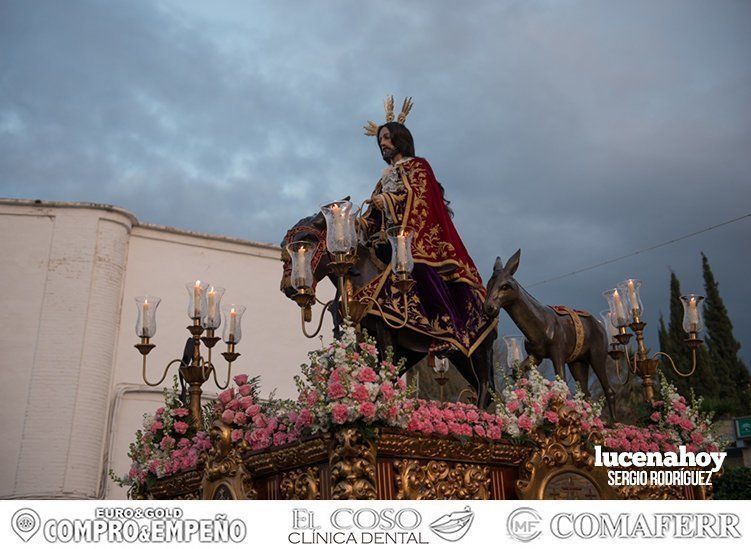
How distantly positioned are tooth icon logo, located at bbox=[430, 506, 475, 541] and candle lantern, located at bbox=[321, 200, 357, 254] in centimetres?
226

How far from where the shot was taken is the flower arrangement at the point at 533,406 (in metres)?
6.72

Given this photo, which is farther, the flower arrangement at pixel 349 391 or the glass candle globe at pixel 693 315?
the glass candle globe at pixel 693 315

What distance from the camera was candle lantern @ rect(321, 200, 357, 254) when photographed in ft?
21.4

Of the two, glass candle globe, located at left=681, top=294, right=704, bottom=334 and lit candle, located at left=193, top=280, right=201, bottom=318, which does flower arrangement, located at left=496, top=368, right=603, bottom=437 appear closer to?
glass candle globe, located at left=681, top=294, right=704, bottom=334

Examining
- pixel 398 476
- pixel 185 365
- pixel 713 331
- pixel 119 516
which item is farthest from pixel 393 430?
pixel 713 331

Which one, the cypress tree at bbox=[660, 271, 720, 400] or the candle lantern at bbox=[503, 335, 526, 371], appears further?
the cypress tree at bbox=[660, 271, 720, 400]

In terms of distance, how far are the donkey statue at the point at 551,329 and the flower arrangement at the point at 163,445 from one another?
334 cm

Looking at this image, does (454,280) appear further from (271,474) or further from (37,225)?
(37,225)

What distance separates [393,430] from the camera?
5883 mm

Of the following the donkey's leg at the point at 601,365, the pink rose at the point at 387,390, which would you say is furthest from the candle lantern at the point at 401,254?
the donkey's leg at the point at 601,365

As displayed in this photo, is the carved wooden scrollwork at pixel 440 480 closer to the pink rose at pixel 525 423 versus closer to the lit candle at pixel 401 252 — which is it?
the pink rose at pixel 525 423

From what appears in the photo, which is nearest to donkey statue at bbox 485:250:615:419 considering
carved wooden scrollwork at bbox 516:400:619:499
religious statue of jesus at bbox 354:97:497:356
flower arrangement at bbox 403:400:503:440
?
religious statue of jesus at bbox 354:97:497:356

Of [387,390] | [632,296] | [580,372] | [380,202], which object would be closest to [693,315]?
[632,296]

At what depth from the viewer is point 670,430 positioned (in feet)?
26.8
